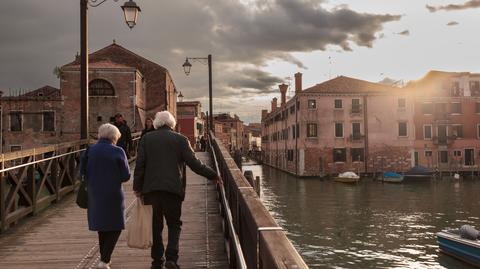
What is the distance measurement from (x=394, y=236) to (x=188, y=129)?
1709 inches

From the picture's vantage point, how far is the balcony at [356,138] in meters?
48.2

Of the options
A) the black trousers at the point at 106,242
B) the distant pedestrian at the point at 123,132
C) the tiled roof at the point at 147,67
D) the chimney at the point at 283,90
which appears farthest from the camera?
the chimney at the point at 283,90

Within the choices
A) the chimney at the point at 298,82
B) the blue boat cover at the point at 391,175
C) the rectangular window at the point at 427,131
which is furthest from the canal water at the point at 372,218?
the chimney at the point at 298,82

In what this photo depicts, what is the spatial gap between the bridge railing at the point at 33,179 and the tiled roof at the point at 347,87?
40255mm

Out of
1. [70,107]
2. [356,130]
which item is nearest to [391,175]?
[356,130]

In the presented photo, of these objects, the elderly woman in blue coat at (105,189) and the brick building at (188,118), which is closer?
the elderly woman in blue coat at (105,189)

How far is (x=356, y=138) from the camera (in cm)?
4828

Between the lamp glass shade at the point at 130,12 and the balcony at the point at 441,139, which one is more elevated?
the lamp glass shade at the point at 130,12

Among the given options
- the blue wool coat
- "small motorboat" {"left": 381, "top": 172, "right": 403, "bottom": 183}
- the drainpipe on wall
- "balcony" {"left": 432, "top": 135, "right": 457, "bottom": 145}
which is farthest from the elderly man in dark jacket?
"balcony" {"left": 432, "top": 135, "right": 457, "bottom": 145}

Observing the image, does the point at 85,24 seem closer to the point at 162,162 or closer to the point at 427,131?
the point at 162,162

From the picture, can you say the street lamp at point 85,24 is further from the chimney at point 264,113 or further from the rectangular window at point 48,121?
the chimney at point 264,113

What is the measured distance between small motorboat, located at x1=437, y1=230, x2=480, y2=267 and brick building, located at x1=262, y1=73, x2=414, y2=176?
27743 millimetres

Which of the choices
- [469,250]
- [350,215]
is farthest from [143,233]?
[350,215]

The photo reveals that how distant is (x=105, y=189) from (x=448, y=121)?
52.0 meters
